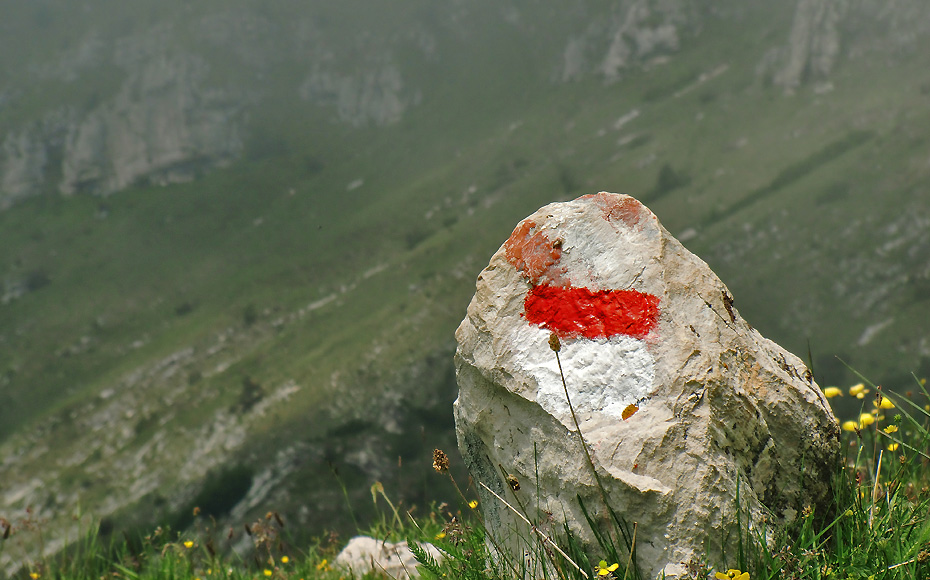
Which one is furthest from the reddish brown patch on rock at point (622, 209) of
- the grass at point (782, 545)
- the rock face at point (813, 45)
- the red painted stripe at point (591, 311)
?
the rock face at point (813, 45)

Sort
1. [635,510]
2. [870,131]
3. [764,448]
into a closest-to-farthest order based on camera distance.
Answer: [635,510] < [764,448] < [870,131]

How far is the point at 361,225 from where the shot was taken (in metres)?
154

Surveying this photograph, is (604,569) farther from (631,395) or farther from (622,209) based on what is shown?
(622,209)

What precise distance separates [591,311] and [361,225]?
496ft

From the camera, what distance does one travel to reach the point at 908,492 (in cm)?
576

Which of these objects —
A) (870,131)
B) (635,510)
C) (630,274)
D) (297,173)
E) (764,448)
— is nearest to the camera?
(635,510)

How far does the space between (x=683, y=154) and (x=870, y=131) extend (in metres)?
34.9

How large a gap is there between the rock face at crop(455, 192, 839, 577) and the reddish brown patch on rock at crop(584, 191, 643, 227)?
12 millimetres

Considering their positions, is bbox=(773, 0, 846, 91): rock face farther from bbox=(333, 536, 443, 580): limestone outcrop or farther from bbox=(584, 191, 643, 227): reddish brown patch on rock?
bbox=(333, 536, 443, 580): limestone outcrop

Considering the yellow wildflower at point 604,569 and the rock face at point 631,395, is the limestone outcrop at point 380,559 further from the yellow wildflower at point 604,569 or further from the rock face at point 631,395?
the yellow wildflower at point 604,569

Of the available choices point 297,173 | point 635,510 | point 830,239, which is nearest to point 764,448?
point 635,510

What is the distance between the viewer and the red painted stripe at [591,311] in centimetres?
513

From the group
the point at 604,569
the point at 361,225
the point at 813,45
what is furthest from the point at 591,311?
the point at 813,45

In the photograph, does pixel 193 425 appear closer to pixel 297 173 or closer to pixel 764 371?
pixel 297 173
